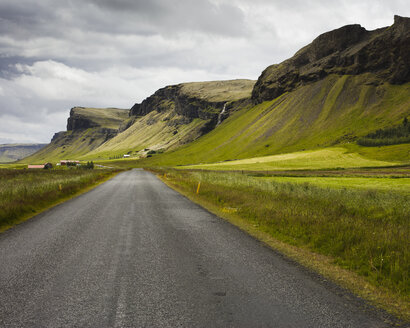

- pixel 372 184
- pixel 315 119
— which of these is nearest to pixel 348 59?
pixel 315 119

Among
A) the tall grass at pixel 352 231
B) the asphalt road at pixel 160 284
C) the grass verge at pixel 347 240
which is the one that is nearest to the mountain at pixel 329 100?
the tall grass at pixel 352 231

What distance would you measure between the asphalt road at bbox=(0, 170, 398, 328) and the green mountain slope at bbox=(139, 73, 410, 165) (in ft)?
370

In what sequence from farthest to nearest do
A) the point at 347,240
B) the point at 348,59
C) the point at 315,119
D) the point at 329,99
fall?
the point at 348,59
the point at 329,99
the point at 315,119
the point at 347,240

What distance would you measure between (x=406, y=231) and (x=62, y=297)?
8687mm

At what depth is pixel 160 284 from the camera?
5289 mm

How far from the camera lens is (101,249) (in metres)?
7.55

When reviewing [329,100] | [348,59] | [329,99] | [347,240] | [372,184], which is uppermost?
[348,59]

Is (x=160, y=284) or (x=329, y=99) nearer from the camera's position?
(x=160, y=284)

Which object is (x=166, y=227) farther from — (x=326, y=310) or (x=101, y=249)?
(x=326, y=310)

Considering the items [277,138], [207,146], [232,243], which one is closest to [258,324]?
[232,243]

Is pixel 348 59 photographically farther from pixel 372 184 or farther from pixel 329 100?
pixel 372 184

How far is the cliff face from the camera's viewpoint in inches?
5187

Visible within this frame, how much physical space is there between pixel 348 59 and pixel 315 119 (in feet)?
142

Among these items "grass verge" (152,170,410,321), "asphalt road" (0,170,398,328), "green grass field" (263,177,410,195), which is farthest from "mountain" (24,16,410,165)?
"asphalt road" (0,170,398,328)
